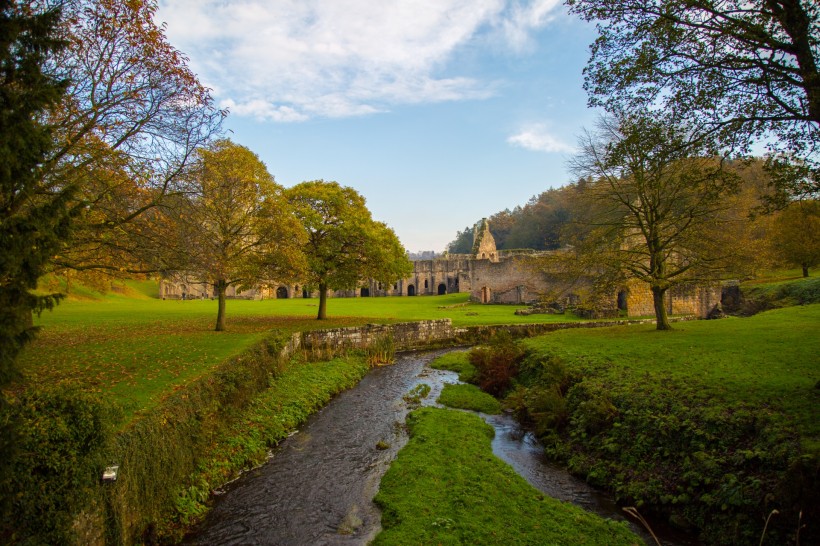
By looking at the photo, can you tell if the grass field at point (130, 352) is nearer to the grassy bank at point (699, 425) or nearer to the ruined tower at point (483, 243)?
the grassy bank at point (699, 425)

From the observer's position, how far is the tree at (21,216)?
413cm

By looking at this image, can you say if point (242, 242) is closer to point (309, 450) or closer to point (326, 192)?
Result: point (326, 192)

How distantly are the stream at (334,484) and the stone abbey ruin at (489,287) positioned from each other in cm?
555

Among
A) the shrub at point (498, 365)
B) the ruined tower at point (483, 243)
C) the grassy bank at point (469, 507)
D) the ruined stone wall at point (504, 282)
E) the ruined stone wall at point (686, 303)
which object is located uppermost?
the ruined tower at point (483, 243)

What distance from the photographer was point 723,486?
631 centimetres

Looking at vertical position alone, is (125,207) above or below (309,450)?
above

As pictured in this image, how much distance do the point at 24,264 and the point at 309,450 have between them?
23.2 ft

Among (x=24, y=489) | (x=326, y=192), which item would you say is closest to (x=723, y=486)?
(x=24, y=489)

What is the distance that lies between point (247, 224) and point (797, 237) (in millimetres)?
22330

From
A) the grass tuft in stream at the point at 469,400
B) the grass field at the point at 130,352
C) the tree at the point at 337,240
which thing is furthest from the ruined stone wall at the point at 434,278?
the grass tuft in stream at the point at 469,400

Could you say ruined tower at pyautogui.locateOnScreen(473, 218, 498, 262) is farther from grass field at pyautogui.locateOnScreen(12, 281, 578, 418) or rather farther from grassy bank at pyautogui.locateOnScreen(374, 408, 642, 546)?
grassy bank at pyautogui.locateOnScreen(374, 408, 642, 546)

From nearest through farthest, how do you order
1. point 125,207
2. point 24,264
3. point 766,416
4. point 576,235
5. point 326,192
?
point 24,264 → point 766,416 → point 125,207 → point 576,235 → point 326,192

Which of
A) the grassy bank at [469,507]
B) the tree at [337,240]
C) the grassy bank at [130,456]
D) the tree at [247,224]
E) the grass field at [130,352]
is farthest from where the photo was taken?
the tree at [337,240]

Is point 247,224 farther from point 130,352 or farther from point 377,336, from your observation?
point 377,336
